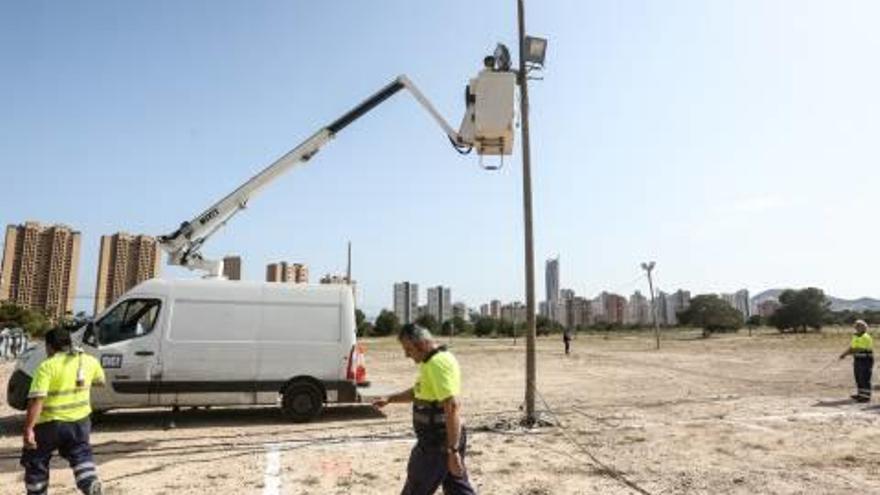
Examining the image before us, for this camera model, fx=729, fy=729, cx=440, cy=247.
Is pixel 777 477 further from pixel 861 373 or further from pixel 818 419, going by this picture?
pixel 861 373

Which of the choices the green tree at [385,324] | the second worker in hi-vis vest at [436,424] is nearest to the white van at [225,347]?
the second worker in hi-vis vest at [436,424]

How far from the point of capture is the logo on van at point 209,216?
15.2m

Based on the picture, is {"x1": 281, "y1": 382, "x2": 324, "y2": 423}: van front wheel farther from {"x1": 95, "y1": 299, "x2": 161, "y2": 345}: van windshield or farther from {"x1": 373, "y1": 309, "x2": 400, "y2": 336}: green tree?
{"x1": 373, "y1": 309, "x2": 400, "y2": 336}: green tree

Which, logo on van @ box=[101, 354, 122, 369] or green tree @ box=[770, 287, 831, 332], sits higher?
green tree @ box=[770, 287, 831, 332]

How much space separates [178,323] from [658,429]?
8.48m

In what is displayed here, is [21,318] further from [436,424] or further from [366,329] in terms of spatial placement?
[436,424]

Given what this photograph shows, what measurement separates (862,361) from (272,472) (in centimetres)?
1383

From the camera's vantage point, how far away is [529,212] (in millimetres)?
12719

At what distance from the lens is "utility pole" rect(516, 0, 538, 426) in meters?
12.2

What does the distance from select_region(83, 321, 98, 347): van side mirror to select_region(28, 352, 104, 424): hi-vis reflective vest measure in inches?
235

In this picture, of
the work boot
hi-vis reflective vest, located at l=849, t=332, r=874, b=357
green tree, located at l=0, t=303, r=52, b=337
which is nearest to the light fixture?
the work boot

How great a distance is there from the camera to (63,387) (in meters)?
6.79

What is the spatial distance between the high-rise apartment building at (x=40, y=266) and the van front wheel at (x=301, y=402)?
3159 inches

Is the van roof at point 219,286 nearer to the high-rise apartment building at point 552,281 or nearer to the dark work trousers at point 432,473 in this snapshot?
the dark work trousers at point 432,473
